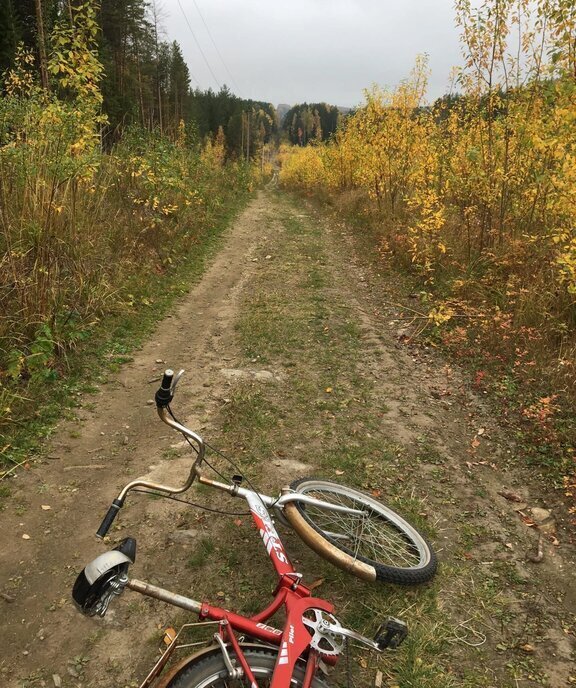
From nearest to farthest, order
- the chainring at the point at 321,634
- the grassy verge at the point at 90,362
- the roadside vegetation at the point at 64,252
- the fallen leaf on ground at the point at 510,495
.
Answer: the chainring at the point at 321,634, the fallen leaf on ground at the point at 510,495, the grassy verge at the point at 90,362, the roadside vegetation at the point at 64,252

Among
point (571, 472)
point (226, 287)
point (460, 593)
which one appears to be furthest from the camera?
point (226, 287)

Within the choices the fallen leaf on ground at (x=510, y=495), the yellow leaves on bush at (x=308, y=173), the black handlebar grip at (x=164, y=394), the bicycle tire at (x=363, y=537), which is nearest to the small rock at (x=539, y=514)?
the fallen leaf on ground at (x=510, y=495)

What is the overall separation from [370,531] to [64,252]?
491 cm

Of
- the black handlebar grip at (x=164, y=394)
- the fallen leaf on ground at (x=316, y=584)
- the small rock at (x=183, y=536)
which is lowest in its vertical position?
the fallen leaf on ground at (x=316, y=584)

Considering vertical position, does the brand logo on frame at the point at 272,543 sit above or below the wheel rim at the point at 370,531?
above

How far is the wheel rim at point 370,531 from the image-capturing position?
10.2ft

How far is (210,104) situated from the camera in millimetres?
59906

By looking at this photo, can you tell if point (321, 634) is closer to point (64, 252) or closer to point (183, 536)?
point (183, 536)

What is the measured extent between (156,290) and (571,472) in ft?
21.2

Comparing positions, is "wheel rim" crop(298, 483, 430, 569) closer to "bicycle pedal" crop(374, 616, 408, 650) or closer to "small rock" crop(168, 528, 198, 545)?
"bicycle pedal" crop(374, 616, 408, 650)

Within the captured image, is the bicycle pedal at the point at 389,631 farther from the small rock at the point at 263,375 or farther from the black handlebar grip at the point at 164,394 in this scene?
the small rock at the point at 263,375

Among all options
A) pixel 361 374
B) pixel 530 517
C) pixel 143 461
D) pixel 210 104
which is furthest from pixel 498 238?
pixel 210 104

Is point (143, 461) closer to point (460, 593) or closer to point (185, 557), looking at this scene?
point (185, 557)

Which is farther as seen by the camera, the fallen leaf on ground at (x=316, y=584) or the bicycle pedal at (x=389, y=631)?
the fallen leaf on ground at (x=316, y=584)
